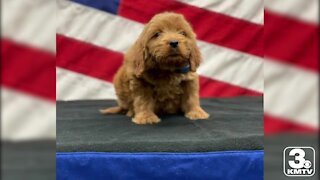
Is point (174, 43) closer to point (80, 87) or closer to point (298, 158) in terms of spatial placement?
point (298, 158)

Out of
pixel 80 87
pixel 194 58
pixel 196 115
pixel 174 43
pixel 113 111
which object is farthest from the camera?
pixel 80 87

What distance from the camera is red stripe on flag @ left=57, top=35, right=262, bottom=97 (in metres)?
3.51

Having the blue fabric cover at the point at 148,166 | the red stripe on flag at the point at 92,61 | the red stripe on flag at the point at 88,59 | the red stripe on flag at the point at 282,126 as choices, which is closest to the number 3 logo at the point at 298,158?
the red stripe on flag at the point at 282,126

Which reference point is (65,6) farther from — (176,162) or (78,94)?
(176,162)

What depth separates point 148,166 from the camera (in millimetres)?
1716

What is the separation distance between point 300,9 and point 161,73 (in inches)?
62.5

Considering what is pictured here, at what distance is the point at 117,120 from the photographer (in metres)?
2.58

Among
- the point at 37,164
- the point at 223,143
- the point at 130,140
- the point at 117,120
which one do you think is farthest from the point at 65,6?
the point at 37,164

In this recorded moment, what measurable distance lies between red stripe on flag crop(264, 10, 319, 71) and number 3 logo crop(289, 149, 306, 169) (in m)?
0.41

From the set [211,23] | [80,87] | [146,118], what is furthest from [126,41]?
[146,118]

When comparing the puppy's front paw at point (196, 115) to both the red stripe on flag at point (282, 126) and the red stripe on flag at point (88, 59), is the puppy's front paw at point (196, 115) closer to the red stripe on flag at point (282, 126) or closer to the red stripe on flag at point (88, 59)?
the red stripe on flag at point (88, 59)

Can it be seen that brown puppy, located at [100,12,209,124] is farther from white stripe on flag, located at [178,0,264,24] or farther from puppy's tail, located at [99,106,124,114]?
white stripe on flag, located at [178,0,264,24]

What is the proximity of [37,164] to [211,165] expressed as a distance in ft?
3.07

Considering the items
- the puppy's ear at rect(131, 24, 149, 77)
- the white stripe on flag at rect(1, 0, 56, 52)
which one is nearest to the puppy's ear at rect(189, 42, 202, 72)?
the puppy's ear at rect(131, 24, 149, 77)
